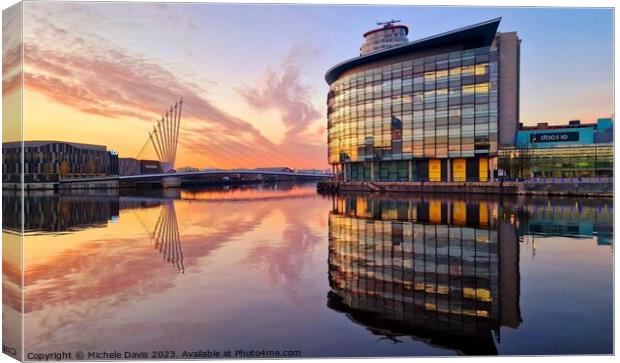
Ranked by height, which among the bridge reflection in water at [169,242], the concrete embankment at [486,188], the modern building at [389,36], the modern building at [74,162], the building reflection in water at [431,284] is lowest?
the bridge reflection in water at [169,242]

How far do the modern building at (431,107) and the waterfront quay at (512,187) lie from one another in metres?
9.64

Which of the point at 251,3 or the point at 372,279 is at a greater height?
the point at 251,3

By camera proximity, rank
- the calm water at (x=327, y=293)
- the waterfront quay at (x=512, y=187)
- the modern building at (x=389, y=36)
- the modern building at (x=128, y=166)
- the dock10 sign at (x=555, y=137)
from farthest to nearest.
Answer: the modern building at (x=128, y=166)
the modern building at (x=389, y=36)
the dock10 sign at (x=555, y=137)
the waterfront quay at (x=512, y=187)
the calm water at (x=327, y=293)

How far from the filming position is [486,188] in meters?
63.6

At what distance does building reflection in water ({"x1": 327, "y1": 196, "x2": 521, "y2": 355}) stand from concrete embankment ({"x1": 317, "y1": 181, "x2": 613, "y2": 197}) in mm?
40865

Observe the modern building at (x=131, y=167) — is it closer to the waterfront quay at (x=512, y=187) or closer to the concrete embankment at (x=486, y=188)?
the concrete embankment at (x=486, y=188)

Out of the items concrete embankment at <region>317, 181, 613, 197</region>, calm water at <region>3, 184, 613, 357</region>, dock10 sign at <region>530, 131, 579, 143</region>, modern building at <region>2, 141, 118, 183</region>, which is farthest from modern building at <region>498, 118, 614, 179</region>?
modern building at <region>2, 141, 118, 183</region>

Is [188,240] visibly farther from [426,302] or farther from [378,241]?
[426,302]

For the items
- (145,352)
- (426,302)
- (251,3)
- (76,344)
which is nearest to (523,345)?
(426,302)

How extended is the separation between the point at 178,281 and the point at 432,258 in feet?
28.0

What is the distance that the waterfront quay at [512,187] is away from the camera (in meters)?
55.3

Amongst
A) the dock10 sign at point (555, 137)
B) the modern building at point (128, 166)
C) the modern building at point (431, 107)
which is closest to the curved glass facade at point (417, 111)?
the modern building at point (431, 107)

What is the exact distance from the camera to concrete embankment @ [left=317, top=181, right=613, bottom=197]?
5513cm

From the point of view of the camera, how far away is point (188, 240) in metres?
21.4
